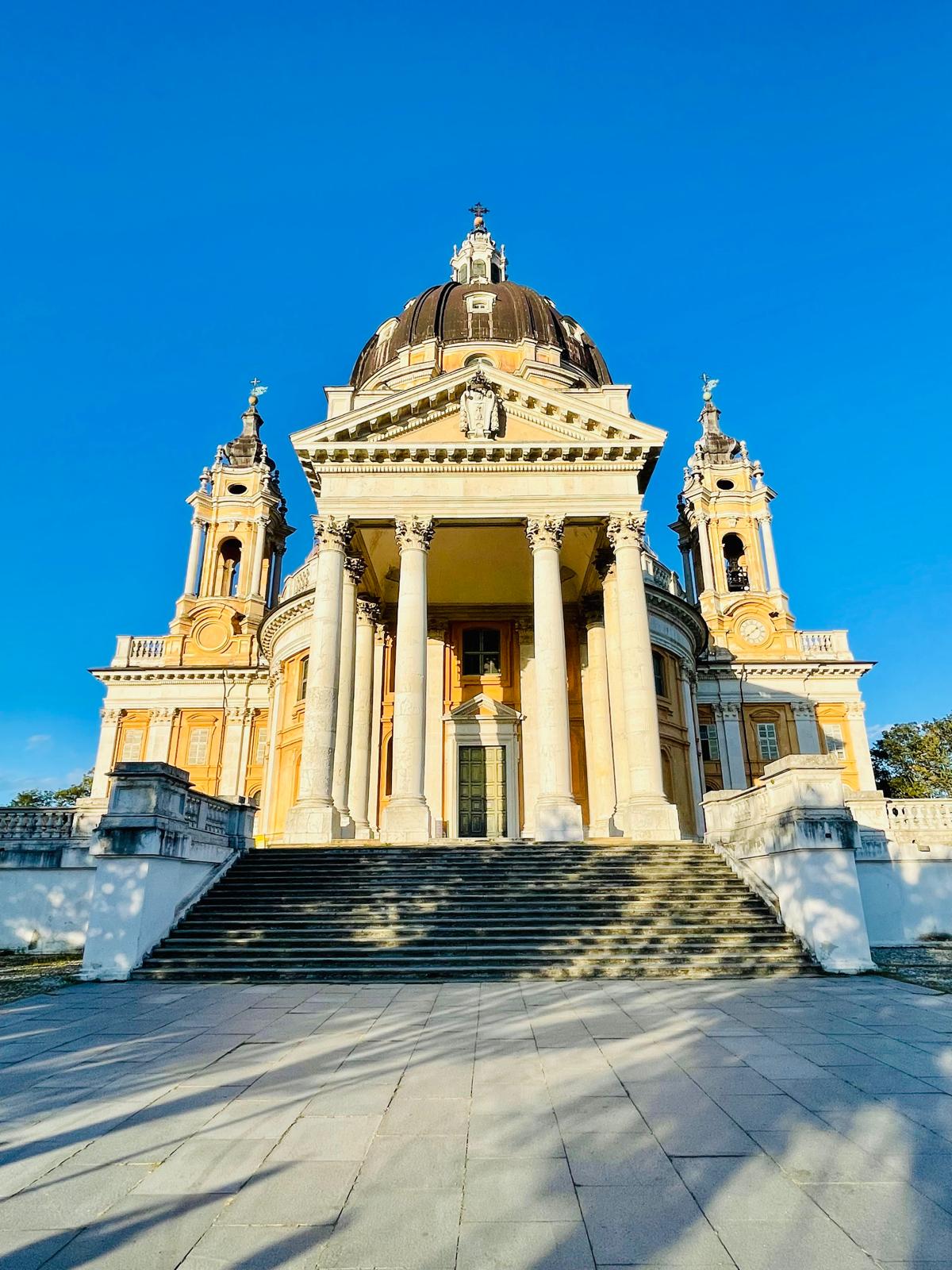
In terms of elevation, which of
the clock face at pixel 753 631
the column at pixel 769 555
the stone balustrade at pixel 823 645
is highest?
the column at pixel 769 555

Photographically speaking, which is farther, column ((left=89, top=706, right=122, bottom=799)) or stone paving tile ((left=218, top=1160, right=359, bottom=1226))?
column ((left=89, top=706, right=122, bottom=799))

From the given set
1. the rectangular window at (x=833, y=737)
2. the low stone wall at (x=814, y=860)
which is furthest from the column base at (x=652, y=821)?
the rectangular window at (x=833, y=737)

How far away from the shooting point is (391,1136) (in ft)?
14.7

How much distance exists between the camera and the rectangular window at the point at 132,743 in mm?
37219

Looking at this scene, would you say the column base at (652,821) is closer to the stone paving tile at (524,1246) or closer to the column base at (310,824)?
the column base at (310,824)

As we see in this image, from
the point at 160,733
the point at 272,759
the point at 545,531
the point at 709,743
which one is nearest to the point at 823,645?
the point at 709,743

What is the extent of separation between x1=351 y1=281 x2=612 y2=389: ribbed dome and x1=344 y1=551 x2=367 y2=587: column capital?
1483cm

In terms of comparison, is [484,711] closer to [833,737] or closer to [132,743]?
[833,737]

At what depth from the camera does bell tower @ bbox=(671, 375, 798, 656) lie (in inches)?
1567

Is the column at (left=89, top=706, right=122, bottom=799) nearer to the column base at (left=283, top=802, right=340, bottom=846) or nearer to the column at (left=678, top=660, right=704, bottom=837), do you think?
the column base at (left=283, top=802, right=340, bottom=846)

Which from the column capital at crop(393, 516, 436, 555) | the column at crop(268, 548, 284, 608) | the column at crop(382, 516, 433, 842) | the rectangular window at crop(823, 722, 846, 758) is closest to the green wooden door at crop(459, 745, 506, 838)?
the column at crop(382, 516, 433, 842)

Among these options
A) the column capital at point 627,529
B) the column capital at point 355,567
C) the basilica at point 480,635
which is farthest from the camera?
the column capital at point 355,567

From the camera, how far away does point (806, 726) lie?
121 feet

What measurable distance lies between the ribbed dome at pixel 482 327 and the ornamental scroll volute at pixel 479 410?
12162mm
